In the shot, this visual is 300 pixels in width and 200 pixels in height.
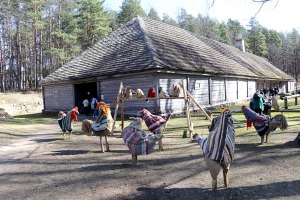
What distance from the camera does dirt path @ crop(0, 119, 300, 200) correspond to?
4.73 metres

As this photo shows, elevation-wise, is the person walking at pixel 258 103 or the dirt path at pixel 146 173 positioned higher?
the person walking at pixel 258 103

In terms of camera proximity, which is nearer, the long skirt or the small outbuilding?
the long skirt

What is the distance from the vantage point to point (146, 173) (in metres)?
5.88

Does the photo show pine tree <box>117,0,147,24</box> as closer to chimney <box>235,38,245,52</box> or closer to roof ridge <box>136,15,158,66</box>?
chimney <box>235,38,245,52</box>

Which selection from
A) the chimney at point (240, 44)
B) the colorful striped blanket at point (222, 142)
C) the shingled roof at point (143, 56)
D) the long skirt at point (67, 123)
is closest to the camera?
the colorful striped blanket at point (222, 142)

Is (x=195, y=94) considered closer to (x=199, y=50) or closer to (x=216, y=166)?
(x=199, y=50)

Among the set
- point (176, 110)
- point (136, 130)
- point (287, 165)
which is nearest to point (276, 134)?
point (287, 165)

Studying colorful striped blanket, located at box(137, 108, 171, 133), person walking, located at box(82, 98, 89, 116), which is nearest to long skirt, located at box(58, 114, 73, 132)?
colorful striped blanket, located at box(137, 108, 171, 133)

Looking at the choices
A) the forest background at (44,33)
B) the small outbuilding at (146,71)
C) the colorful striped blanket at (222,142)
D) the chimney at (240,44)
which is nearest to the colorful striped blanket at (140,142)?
the colorful striped blanket at (222,142)

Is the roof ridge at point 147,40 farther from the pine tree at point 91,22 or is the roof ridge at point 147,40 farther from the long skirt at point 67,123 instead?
the pine tree at point 91,22

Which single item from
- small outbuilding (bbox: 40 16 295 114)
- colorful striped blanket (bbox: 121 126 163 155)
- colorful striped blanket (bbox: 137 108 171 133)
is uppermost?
small outbuilding (bbox: 40 16 295 114)

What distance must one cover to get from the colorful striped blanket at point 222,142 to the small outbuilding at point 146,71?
1052cm

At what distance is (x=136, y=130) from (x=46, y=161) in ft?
8.61

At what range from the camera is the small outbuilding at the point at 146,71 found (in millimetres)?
16578
